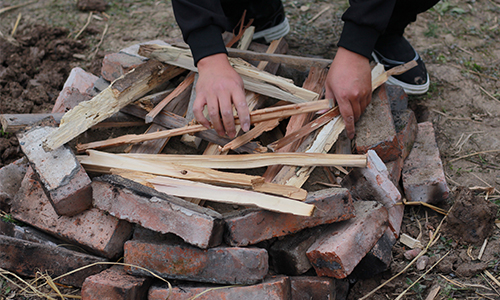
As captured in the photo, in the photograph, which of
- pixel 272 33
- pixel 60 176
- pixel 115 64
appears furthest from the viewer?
pixel 272 33

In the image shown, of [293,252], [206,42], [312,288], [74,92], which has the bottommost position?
[312,288]

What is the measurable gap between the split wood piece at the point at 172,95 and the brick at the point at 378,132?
128 cm

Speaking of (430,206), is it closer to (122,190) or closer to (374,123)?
(374,123)

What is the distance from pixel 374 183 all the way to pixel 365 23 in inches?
40.9

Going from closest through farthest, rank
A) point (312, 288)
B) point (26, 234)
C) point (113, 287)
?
1. point (113, 287)
2. point (312, 288)
3. point (26, 234)

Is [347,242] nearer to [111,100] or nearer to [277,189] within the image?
[277,189]

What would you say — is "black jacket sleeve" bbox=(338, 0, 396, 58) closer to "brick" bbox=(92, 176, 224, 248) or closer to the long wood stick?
the long wood stick

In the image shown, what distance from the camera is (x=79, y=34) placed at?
436cm

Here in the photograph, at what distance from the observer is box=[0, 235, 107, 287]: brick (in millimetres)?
2115

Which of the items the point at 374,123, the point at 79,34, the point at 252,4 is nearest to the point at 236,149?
the point at 374,123

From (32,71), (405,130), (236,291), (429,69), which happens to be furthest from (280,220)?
(32,71)

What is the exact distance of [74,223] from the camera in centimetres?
218

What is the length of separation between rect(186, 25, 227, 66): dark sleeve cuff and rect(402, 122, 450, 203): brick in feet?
5.05

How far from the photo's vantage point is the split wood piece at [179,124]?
2.52 m
